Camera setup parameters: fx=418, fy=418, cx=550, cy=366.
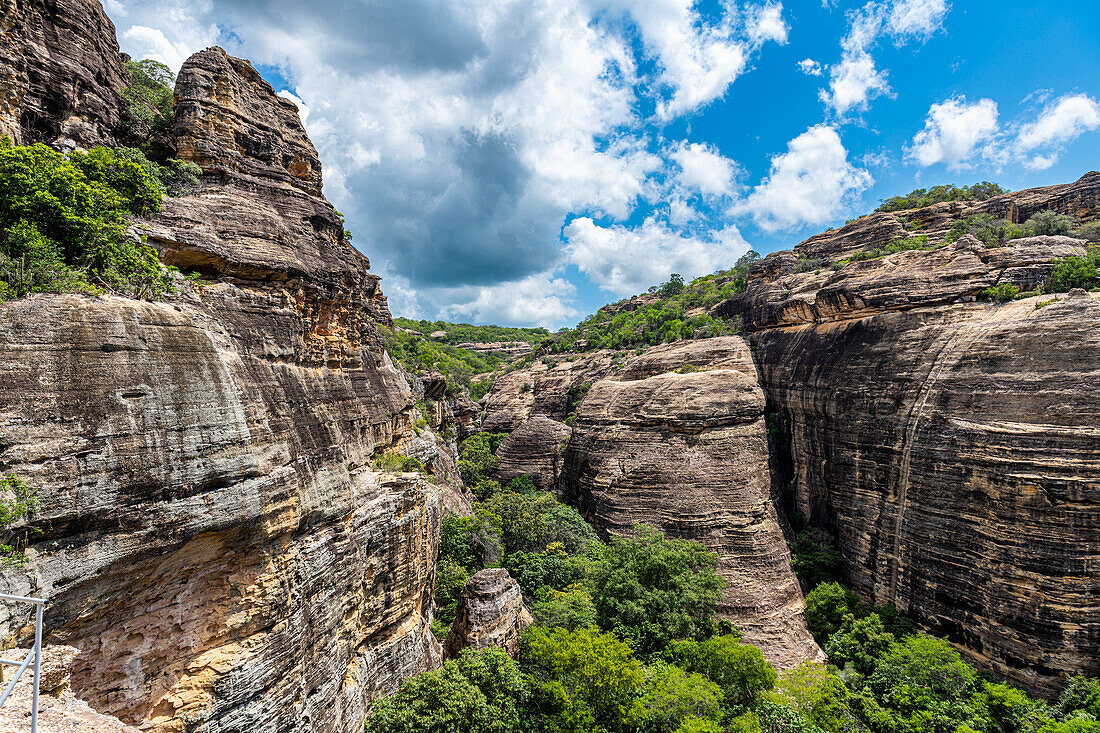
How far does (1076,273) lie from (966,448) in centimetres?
1090

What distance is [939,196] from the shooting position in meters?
49.4

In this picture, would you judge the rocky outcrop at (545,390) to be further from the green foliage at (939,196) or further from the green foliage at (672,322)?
the green foliage at (939,196)

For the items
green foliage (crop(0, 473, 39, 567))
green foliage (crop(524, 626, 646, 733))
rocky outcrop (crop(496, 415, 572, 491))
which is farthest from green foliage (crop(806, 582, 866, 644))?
green foliage (crop(0, 473, 39, 567))

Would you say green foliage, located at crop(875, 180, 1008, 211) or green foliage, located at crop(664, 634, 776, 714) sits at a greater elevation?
green foliage, located at crop(875, 180, 1008, 211)

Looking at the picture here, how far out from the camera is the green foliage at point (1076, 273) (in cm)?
2047

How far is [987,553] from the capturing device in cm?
1814

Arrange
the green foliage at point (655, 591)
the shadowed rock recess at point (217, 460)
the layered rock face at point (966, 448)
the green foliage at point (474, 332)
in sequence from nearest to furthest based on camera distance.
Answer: the shadowed rock recess at point (217, 460), the layered rock face at point (966, 448), the green foliage at point (655, 591), the green foliage at point (474, 332)

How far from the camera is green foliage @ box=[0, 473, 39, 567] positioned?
7074 millimetres

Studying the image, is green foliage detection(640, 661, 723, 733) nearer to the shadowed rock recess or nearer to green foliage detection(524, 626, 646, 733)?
green foliage detection(524, 626, 646, 733)

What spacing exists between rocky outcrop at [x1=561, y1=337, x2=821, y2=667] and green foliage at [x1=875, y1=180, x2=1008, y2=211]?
121 feet

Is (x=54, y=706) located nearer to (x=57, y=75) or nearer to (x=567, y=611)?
(x=567, y=611)

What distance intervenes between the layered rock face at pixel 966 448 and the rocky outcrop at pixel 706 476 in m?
4.01

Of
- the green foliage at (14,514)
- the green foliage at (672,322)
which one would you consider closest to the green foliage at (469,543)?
the green foliage at (14,514)

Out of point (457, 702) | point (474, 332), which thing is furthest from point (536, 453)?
point (474, 332)
